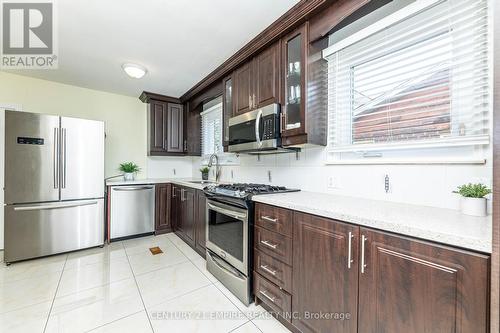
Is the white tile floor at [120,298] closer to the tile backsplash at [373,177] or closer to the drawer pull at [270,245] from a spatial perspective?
the drawer pull at [270,245]

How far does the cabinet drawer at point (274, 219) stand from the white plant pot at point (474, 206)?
0.93 meters

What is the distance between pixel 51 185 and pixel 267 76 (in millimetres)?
2969

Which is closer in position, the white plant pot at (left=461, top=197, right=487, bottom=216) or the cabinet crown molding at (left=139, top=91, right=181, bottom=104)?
the white plant pot at (left=461, top=197, right=487, bottom=216)

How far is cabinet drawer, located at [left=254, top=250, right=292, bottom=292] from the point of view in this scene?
5.04 feet

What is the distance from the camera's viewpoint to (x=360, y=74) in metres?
1.78

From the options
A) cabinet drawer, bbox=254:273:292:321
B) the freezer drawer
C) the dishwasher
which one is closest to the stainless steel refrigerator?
the freezer drawer

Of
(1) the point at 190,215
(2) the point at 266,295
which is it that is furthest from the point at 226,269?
(1) the point at 190,215

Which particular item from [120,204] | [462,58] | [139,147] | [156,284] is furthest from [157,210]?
[462,58]

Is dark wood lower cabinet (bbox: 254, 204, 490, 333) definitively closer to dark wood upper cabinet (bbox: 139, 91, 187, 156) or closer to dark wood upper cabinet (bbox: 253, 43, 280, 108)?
dark wood upper cabinet (bbox: 253, 43, 280, 108)

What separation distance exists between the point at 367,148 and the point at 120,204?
3.44 m

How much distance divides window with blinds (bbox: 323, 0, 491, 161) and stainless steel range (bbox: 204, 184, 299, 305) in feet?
3.00

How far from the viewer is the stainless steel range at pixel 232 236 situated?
183 cm

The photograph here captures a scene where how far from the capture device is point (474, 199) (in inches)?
43.8

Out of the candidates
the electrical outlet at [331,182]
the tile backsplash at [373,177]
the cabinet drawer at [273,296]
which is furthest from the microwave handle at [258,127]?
the cabinet drawer at [273,296]
